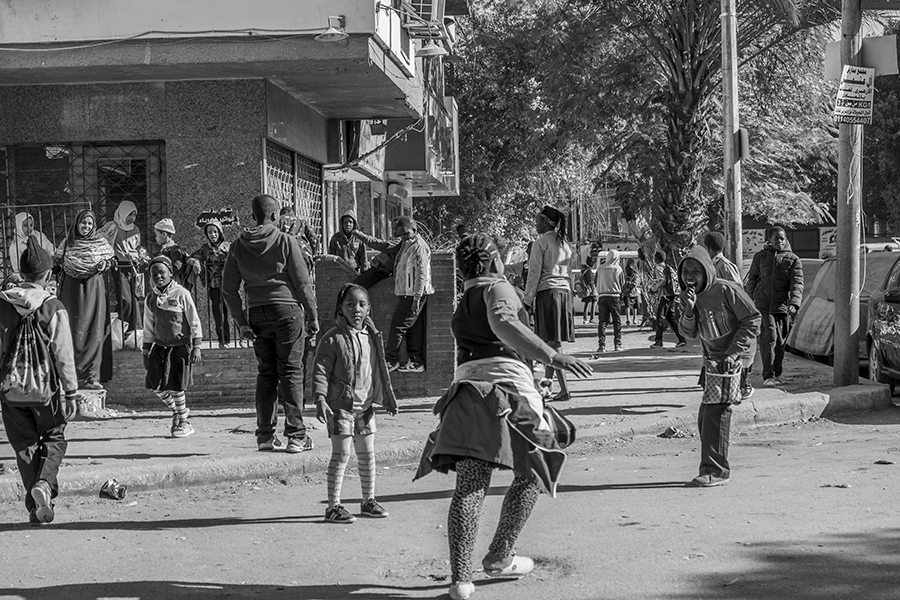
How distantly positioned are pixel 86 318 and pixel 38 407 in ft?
13.0

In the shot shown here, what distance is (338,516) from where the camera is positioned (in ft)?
22.6

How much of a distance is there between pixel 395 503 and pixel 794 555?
2.68 meters

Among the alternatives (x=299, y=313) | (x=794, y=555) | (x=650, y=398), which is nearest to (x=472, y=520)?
(x=794, y=555)

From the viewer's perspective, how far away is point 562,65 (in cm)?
2391

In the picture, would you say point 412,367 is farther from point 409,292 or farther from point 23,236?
point 23,236

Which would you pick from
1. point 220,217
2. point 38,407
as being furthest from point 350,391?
point 220,217

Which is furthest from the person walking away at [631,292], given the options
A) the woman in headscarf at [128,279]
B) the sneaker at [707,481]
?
the sneaker at [707,481]

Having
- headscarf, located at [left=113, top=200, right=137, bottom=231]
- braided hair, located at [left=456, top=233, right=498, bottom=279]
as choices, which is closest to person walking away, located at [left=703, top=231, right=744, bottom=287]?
braided hair, located at [left=456, top=233, right=498, bottom=279]

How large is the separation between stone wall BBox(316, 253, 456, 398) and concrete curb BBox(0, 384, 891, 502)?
237 cm

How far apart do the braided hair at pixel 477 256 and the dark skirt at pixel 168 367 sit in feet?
15.6

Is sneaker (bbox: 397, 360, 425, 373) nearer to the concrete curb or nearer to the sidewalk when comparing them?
the sidewalk

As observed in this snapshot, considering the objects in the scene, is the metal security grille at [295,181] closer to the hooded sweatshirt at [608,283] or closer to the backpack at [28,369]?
the hooded sweatshirt at [608,283]

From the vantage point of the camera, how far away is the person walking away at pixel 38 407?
274 inches

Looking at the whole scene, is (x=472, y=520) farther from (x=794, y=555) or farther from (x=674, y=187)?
(x=674, y=187)
